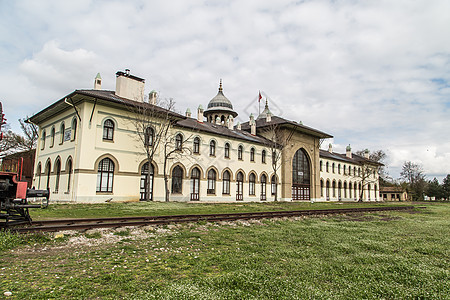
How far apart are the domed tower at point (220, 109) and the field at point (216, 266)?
43285 mm

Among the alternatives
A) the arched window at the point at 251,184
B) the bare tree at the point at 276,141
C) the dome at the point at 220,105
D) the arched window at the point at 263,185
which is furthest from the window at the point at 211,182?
the dome at the point at 220,105

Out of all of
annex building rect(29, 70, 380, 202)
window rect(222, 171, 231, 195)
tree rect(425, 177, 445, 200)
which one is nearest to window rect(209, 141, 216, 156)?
annex building rect(29, 70, 380, 202)

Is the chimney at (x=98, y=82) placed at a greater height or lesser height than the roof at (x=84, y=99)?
greater

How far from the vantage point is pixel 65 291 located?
4398 mm

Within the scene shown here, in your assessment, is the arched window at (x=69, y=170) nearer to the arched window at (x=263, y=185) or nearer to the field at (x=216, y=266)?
the field at (x=216, y=266)

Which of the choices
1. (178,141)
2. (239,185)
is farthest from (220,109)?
(178,141)

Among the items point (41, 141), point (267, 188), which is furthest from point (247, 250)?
point (267, 188)

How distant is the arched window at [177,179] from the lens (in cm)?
2838

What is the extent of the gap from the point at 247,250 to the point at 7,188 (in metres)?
6.82

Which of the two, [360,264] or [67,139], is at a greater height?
[67,139]

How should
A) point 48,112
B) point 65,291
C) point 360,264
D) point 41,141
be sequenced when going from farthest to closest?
1. point 41,141
2. point 48,112
3. point 360,264
4. point 65,291

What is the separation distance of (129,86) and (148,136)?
540 centimetres

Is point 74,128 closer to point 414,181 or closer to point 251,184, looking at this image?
point 251,184

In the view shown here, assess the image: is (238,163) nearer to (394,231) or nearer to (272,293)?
(394,231)
